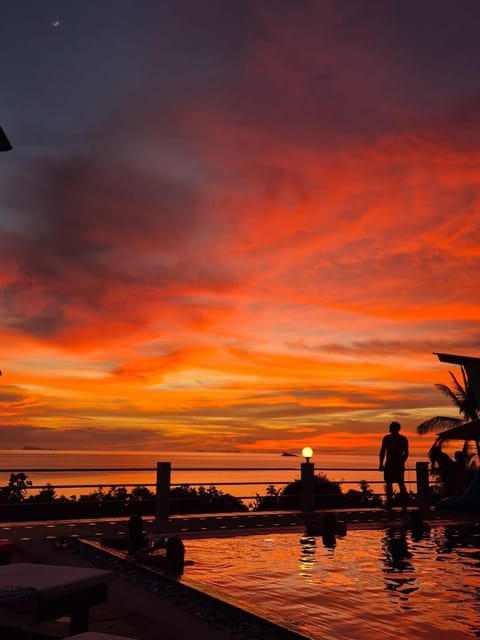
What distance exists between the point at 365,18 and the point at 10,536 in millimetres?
10380

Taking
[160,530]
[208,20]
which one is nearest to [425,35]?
[208,20]

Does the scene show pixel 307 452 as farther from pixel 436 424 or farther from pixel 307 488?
pixel 436 424

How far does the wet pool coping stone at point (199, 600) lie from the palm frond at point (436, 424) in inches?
883

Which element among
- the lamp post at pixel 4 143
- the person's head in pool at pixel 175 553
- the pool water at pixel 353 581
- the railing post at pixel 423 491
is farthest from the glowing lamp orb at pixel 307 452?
the lamp post at pixel 4 143

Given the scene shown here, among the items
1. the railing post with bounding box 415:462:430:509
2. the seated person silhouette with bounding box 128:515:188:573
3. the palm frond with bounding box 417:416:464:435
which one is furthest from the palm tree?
the seated person silhouette with bounding box 128:515:188:573

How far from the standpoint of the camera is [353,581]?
7766mm

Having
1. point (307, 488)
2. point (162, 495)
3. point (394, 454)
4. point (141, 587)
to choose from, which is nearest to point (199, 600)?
point (141, 587)

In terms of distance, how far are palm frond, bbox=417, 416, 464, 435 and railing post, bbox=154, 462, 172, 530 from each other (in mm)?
18137

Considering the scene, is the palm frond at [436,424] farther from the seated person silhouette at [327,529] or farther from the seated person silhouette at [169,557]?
the seated person silhouette at [169,557]

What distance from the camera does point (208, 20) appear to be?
38.5 ft

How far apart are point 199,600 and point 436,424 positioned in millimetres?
24801

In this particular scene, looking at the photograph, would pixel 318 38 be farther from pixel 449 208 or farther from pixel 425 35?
pixel 449 208

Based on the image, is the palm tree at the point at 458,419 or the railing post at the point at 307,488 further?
the palm tree at the point at 458,419

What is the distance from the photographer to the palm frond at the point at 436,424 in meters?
28.9
